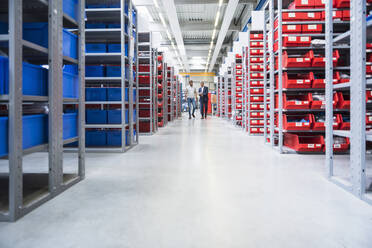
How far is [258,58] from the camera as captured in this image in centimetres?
767

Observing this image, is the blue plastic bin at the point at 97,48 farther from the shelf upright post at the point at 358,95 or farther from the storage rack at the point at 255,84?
the storage rack at the point at 255,84

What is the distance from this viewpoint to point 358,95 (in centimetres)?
247

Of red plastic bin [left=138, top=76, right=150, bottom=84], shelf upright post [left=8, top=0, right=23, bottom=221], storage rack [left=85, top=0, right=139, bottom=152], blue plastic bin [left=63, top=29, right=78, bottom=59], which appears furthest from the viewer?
red plastic bin [left=138, top=76, right=150, bottom=84]

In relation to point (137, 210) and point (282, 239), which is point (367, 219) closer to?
point (282, 239)

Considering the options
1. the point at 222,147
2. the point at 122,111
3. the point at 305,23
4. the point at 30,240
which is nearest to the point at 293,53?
the point at 305,23

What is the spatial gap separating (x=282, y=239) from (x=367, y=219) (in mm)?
735

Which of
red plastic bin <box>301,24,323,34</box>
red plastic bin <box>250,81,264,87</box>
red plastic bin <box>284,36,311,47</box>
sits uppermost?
red plastic bin <box>301,24,323,34</box>

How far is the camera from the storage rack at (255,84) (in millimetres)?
7617

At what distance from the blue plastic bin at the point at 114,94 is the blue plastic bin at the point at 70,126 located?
189 cm

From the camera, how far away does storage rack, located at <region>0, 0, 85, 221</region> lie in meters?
1.93

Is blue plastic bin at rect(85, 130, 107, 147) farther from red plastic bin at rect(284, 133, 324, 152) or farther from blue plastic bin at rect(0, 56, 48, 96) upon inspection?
red plastic bin at rect(284, 133, 324, 152)

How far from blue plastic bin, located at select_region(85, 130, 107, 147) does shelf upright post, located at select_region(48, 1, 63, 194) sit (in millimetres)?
2500

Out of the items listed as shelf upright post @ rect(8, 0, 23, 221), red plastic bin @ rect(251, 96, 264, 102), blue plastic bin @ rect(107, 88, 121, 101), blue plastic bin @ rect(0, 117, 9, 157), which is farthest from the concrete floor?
red plastic bin @ rect(251, 96, 264, 102)

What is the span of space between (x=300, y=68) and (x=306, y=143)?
1.24 m
